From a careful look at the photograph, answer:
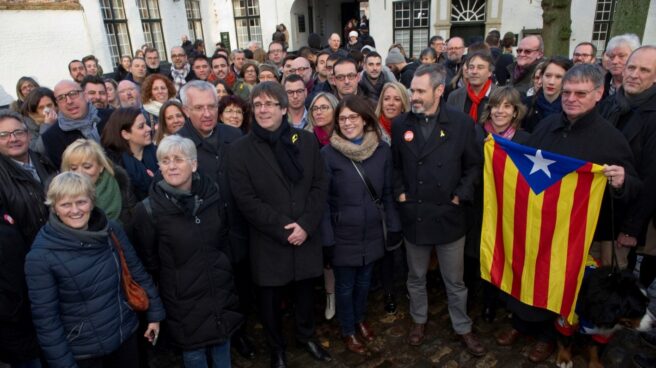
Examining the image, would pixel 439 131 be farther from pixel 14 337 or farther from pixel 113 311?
pixel 14 337

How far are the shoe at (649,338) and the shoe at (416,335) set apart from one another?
1.60 metres

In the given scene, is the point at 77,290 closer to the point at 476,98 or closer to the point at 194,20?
the point at 476,98

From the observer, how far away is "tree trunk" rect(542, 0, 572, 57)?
9281 millimetres

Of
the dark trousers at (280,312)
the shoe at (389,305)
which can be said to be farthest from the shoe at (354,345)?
the shoe at (389,305)

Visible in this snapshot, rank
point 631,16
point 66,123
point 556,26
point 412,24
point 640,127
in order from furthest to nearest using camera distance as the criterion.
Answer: point 412,24 < point 556,26 < point 631,16 < point 66,123 < point 640,127

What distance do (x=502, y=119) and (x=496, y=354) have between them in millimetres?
1912

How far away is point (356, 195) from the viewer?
11.1ft

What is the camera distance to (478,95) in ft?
14.9

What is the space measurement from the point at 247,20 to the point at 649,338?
20.4 m

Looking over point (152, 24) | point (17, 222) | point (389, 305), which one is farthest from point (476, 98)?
point (152, 24)

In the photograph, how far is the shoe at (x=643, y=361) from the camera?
247cm

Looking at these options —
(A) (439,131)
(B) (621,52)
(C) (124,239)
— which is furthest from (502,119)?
(C) (124,239)

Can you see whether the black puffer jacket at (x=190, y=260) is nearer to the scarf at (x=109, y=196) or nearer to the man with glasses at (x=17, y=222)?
the scarf at (x=109, y=196)

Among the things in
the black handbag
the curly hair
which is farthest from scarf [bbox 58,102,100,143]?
the black handbag
